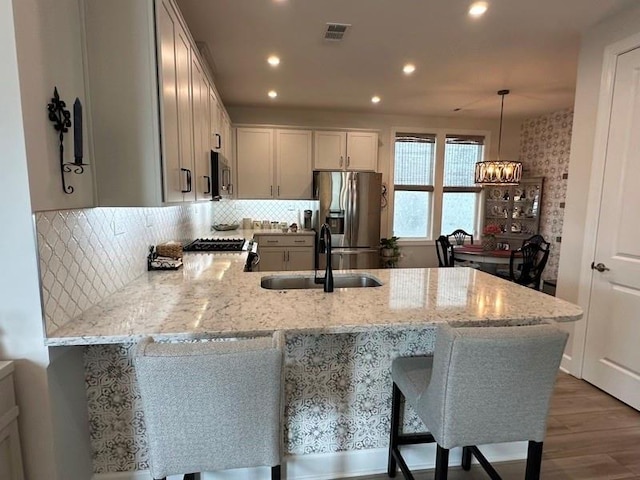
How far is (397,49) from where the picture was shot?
10.4ft

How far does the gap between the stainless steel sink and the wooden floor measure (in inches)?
40.3

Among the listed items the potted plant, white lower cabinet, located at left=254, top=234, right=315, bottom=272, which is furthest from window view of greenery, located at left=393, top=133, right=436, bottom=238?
white lower cabinet, located at left=254, top=234, right=315, bottom=272

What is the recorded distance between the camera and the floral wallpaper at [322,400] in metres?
1.58

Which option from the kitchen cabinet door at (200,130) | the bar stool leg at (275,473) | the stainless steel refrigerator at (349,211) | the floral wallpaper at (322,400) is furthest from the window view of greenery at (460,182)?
the bar stool leg at (275,473)

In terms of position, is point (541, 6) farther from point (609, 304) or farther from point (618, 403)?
point (618, 403)

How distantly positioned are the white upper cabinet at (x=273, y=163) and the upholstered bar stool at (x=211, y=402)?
14.0 ft

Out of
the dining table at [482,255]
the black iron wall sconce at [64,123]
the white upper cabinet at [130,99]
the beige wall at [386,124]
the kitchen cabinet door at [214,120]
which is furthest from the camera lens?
the beige wall at [386,124]

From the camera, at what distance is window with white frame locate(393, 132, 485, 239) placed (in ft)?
19.0

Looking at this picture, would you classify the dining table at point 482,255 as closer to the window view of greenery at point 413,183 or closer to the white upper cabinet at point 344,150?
the window view of greenery at point 413,183

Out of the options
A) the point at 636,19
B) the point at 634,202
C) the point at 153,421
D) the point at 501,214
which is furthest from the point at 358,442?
the point at 501,214

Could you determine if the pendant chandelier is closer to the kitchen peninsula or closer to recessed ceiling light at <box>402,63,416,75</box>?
recessed ceiling light at <box>402,63,416,75</box>

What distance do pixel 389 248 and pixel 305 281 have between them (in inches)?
141

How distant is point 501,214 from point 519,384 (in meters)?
5.41

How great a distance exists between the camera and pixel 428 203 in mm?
5961
